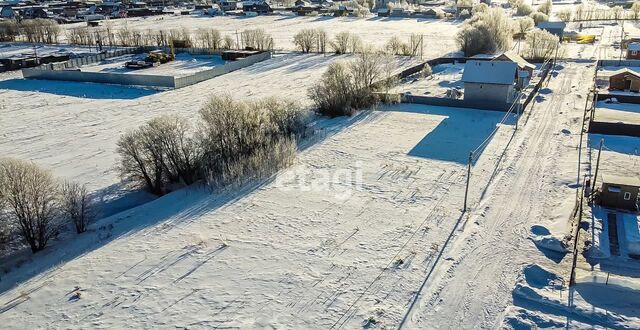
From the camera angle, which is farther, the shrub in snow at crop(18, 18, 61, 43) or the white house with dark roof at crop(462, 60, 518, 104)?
the shrub in snow at crop(18, 18, 61, 43)

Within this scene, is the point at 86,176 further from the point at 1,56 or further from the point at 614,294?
the point at 1,56

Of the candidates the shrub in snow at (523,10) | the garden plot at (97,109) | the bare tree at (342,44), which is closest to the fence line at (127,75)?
the garden plot at (97,109)

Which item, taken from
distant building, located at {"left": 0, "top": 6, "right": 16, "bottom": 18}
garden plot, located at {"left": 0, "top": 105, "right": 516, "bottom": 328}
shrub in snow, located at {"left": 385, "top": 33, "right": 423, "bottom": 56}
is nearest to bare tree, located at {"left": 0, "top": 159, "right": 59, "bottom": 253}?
garden plot, located at {"left": 0, "top": 105, "right": 516, "bottom": 328}

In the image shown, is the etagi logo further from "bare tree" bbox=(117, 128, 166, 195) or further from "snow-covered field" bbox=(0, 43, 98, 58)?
"snow-covered field" bbox=(0, 43, 98, 58)

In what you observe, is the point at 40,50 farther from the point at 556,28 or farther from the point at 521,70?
the point at 556,28

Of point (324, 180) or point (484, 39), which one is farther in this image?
point (484, 39)

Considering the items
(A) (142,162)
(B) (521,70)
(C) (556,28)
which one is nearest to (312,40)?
(B) (521,70)

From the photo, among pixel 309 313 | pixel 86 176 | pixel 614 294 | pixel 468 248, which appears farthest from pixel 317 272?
pixel 86 176
